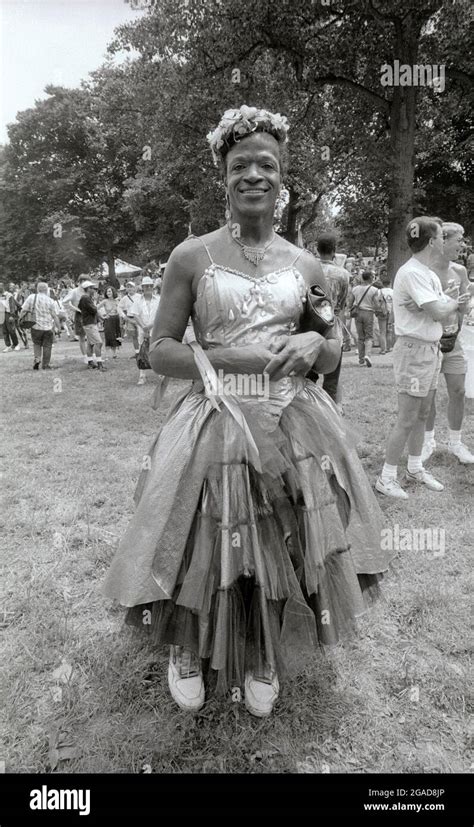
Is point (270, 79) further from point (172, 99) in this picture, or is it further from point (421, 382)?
point (421, 382)

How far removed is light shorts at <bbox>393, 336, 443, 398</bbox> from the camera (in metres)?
4.25

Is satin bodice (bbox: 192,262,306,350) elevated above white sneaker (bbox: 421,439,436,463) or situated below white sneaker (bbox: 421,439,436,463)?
above

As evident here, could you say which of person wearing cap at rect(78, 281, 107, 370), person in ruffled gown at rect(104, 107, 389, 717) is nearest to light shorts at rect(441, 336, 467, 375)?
person in ruffled gown at rect(104, 107, 389, 717)

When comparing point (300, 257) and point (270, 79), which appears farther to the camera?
point (270, 79)

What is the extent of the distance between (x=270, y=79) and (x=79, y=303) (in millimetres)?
8714

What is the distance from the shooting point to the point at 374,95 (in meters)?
14.4

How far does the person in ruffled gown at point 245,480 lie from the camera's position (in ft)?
6.39

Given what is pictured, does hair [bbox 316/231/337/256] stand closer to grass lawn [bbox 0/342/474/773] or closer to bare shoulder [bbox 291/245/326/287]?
grass lawn [bbox 0/342/474/773]

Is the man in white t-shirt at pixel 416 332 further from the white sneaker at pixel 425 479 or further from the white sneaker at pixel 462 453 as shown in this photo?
the white sneaker at pixel 462 453

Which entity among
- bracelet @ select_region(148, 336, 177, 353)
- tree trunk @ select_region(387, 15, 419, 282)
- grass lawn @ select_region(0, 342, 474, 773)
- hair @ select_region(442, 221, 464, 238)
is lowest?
grass lawn @ select_region(0, 342, 474, 773)

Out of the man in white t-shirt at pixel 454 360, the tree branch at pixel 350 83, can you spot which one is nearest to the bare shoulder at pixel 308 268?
the man in white t-shirt at pixel 454 360

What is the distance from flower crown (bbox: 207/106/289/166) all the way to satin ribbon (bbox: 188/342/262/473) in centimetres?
86

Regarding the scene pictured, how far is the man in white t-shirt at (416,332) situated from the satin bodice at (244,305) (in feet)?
7.49
